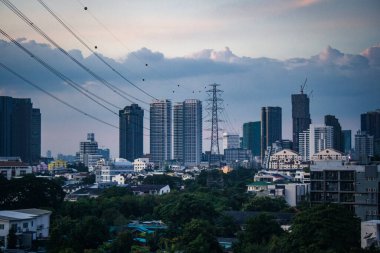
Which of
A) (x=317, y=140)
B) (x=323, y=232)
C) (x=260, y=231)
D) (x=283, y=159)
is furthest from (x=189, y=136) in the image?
(x=323, y=232)

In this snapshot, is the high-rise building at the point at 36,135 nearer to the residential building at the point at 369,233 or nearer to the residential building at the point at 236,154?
the residential building at the point at 236,154

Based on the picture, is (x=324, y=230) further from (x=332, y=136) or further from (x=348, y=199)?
(x=332, y=136)

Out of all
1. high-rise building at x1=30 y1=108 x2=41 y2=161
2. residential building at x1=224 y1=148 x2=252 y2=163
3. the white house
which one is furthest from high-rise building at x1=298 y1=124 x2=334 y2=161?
the white house

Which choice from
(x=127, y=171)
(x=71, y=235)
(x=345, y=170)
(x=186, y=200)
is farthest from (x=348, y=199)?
(x=127, y=171)

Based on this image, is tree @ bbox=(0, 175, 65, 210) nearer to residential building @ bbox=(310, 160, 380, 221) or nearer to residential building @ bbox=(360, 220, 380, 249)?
residential building @ bbox=(310, 160, 380, 221)

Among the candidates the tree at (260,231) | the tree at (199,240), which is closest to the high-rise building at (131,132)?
the tree at (260,231)
